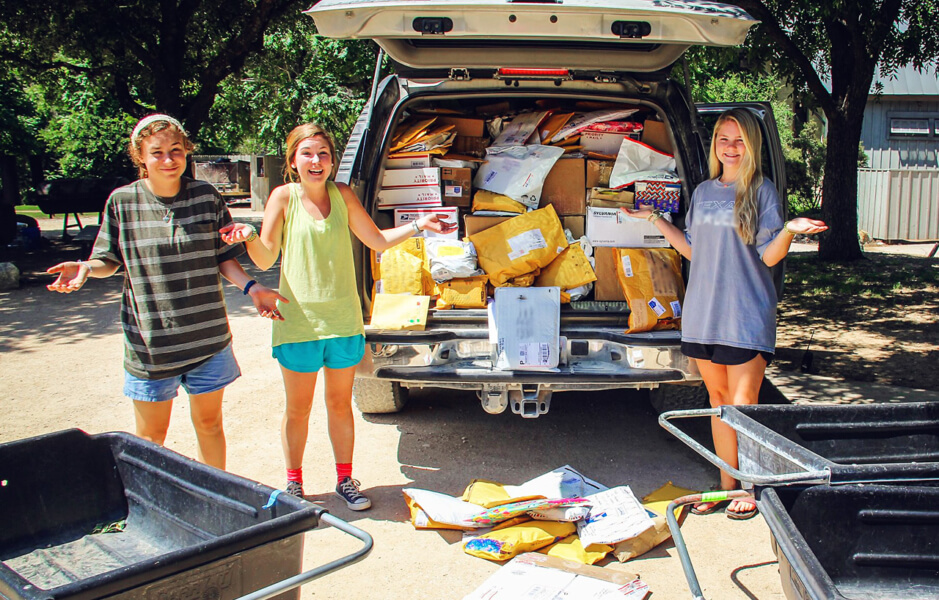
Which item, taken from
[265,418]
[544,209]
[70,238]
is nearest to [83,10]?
[70,238]

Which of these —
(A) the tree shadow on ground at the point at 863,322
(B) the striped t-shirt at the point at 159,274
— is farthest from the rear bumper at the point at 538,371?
(A) the tree shadow on ground at the point at 863,322

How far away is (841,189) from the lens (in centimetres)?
1103

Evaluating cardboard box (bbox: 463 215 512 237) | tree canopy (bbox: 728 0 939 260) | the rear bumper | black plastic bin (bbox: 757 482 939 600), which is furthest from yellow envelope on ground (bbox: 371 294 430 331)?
tree canopy (bbox: 728 0 939 260)

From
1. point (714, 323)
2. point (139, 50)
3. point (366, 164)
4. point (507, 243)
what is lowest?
point (714, 323)

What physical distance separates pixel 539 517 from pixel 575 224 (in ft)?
5.87

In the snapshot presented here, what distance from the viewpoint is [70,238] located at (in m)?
13.7

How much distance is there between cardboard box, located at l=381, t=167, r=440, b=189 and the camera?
441 cm

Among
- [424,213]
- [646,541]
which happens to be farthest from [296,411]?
[646,541]

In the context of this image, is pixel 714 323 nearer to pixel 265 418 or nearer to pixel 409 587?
pixel 409 587

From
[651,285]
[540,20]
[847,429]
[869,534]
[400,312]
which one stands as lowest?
[869,534]

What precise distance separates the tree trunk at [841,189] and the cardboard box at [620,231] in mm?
7636

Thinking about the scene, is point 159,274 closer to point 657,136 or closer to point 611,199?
point 611,199

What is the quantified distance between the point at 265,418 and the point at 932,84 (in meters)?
21.9

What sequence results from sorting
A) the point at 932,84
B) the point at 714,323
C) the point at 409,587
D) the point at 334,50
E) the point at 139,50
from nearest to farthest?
the point at 409,587
the point at 714,323
the point at 139,50
the point at 334,50
the point at 932,84
